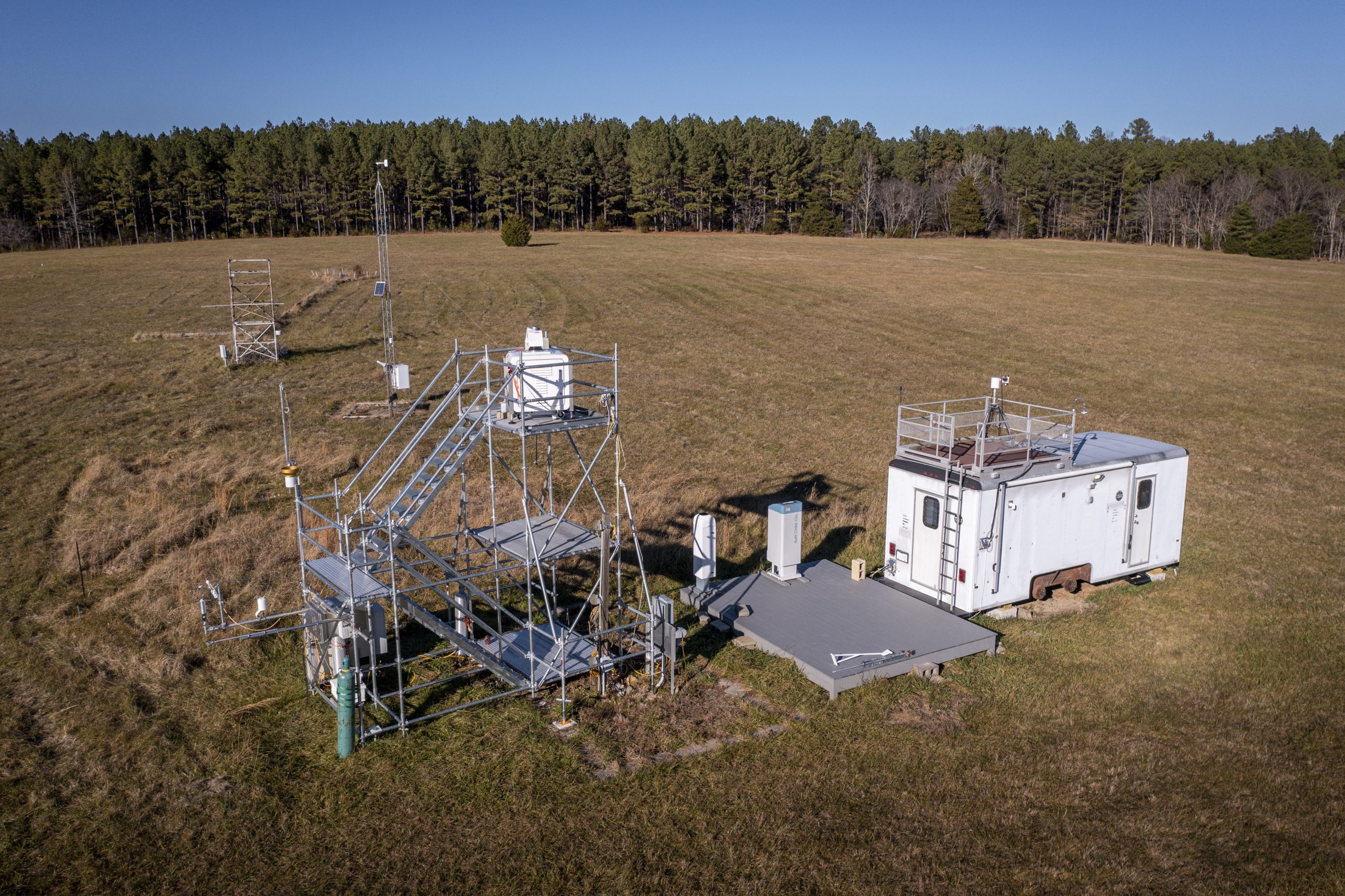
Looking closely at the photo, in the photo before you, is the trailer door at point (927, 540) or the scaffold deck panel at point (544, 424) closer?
the scaffold deck panel at point (544, 424)

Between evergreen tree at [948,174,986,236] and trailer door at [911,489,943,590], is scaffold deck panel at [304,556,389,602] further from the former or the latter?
evergreen tree at [948,174,986,236]

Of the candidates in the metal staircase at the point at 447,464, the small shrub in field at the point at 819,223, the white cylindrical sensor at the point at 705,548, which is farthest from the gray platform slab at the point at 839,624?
the small shrub in field at the point at 819,223

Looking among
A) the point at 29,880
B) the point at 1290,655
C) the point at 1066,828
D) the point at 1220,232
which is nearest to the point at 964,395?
the point at 1290,655

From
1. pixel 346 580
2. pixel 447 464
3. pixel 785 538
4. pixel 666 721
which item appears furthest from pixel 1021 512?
pixel 346 580

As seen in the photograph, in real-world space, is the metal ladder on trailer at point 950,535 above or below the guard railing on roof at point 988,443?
below

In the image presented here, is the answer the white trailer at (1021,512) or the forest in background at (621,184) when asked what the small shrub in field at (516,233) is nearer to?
the forest in background at (621,184)

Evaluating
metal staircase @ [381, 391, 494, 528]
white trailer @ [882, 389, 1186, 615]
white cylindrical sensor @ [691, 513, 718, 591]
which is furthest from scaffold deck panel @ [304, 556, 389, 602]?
white trailer @ [882, 389, 1186, 615]
